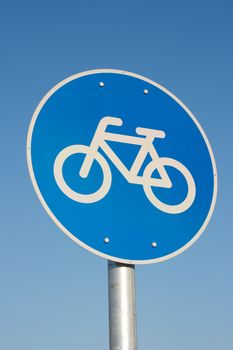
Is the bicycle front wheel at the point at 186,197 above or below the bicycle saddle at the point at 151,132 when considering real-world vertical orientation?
below

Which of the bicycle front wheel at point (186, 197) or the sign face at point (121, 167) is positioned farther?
the bicycle front wheel at point (186, 197)

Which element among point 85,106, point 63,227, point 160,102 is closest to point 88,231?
point 63,227

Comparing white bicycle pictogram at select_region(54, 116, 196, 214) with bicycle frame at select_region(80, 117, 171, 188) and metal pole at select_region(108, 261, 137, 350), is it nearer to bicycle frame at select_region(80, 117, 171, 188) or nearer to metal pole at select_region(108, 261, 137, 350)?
bicycle frame at select_region(80, 117, 171, 188)

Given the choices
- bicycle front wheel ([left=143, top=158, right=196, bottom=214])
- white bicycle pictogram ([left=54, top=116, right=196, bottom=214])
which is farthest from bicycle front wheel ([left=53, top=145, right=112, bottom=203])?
bicycle front wheel ([left=143, top=158, right=196, bottom=214])

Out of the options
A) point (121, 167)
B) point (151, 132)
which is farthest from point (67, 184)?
point (151, 132)

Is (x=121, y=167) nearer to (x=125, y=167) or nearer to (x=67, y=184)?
(x=125, y=167)

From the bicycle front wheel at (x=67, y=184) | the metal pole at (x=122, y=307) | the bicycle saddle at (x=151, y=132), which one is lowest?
the metal pole at (x=122, y=307)

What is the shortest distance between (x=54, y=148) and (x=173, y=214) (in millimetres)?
406

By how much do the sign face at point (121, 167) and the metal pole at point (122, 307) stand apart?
0.05m

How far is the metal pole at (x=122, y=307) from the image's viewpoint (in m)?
1.50

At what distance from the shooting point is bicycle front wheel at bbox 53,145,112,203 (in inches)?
62.1

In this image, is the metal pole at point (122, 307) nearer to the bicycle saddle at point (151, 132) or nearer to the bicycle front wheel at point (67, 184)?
the bicycle front wheel at point (67, 184)

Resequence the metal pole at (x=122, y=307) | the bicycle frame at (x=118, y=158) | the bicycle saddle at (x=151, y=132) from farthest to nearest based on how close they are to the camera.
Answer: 1. the bicycle saddle at (x=151, y=132)
2. the bicycle frame at (x=118, y=158)
3. the metal pole at (x=122, y=307)

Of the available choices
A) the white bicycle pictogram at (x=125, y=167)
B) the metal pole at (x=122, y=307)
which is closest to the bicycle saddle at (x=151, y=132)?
the white bicycle pictogram at (x=125, y=167)
